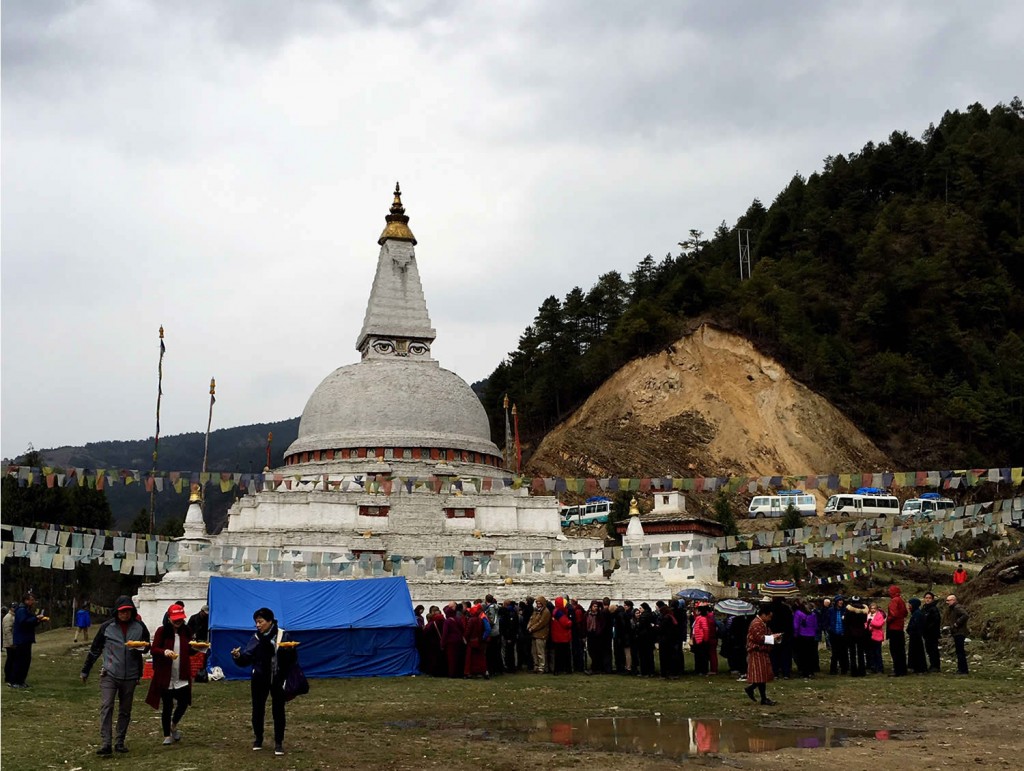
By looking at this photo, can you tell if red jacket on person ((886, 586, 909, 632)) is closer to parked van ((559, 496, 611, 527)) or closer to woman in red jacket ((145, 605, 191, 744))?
woman in red jacket ((145, 605, 191, 744))

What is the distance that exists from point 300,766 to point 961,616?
11526 mm

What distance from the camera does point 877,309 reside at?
64.1 metres

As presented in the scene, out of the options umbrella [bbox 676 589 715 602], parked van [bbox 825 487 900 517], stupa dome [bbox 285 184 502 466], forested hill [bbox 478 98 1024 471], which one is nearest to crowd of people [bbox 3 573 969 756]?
umbrella [bbox 676 589 715 602]

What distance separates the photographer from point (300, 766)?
1049 cm

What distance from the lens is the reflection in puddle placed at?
11479 millimetres

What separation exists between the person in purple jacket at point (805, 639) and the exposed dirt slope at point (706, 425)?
38329 mm

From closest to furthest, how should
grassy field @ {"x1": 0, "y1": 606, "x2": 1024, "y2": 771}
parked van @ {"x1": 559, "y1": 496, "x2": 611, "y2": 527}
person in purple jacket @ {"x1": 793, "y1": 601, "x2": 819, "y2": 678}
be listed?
grassy field @ {"x1": 0, "y1": 606, "x2": 1024, "y2": 771} → person in purple jacket @ {"x1": 793, "y1": 601, "x2": 819, "y2": 678} → parked van @ {"x1": 559, "y1": 496, "x2": 611, "y2": 527}

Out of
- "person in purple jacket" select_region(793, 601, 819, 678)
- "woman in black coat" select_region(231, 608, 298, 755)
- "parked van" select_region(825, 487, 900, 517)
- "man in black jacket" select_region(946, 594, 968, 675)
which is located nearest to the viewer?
"woman in black coat" select_region(231, 608, 298, 755)

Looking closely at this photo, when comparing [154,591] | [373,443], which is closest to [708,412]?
[373,443]

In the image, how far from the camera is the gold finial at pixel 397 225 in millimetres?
44062

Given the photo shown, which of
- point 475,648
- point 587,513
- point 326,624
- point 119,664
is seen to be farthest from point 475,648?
point 587,513

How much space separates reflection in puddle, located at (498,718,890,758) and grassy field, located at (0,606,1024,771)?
36cm

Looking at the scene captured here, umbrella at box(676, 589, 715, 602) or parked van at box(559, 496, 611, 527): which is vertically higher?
parked van at box(559, 496, 611, 527)

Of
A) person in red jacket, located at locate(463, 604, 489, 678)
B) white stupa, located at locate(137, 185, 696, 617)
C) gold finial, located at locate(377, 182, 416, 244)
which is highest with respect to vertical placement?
gold finial, located at locate(377, 182, 416, 244)
